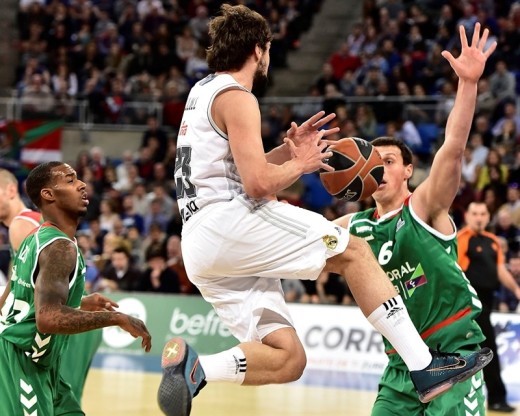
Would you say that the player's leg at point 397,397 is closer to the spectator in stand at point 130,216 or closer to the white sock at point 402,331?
the white sock at point 402,331

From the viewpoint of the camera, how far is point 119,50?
19.9 m

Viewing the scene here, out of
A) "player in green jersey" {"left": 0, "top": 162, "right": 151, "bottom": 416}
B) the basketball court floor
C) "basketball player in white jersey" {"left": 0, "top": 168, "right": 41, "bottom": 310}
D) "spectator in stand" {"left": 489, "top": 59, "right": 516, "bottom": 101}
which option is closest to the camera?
"player in green jersey" {"left": 0, "top": 162, "right": 151, "bottom": 416}

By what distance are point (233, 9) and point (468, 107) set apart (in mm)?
1239

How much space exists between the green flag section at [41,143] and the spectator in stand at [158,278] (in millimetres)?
5444

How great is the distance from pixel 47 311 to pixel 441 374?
1835 millimetres

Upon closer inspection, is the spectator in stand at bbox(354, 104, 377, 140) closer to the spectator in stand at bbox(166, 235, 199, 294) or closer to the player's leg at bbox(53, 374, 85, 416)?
the spectator in stand at bbox(166, 235, 199, 294)

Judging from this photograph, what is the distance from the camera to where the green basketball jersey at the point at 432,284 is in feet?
17.2

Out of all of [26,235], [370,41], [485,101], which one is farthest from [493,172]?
[26,235]

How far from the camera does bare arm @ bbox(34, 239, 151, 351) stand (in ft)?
15.8

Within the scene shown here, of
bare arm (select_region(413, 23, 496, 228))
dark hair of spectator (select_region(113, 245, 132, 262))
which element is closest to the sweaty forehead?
bare arm (select_region(413, 23, 496, 228))

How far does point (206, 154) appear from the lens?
491cm

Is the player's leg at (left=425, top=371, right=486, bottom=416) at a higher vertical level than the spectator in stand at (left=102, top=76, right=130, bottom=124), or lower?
higher

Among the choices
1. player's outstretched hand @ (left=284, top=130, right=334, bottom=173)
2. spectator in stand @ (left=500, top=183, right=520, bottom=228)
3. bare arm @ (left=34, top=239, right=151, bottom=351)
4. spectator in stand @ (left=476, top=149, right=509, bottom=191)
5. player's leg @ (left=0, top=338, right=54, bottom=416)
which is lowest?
spectator in stand @ (left=500, top=183, right=520, bottom=228)

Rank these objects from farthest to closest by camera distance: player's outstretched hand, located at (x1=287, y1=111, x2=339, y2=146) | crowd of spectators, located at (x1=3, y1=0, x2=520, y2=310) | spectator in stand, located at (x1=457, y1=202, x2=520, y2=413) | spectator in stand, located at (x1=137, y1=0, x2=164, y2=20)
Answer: spectator in stand, located at (x1=137, y1=0, x2=164, y2=20) → crowd of spectators, located at (x1=3, y1=0, x2=520, y2=310) → spectator in stand, located at (x1=457, y1=202, x2=520, y2=413) → player's outstretched hand, located at (x1=287, y1=111, x2=339, y2=146)
